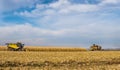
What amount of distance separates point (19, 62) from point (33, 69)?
6.50 meters

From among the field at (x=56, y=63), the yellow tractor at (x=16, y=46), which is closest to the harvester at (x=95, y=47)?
the yellow tractor at (x=16, y=46)

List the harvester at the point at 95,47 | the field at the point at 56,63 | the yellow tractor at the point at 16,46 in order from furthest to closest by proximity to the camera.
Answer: the harvester at the point at 95,47 → the yellow tractor at the point at 16,46 → the field at the point at 56,63

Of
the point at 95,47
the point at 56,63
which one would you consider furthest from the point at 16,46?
the point at 56,63

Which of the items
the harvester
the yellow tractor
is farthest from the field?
the harvester

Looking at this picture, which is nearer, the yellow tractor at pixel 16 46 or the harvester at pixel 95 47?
the yellow tractor at pixel 16 46

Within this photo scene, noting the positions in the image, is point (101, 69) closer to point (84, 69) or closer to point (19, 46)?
point (84, 69)

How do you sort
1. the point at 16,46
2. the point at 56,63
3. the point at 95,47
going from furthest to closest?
the point at 95,47, the point at 16,46, the point at 56,63

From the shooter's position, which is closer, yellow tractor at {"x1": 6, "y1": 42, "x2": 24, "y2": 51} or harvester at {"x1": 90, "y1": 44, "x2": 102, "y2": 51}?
yellow tractor at {"x1": 6, "y1": 42, "x2": 24, "y2": 51}

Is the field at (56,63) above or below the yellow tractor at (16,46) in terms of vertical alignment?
below

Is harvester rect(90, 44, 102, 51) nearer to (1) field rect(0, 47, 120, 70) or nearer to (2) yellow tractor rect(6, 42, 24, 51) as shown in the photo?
(2) yellow tractor rect(6, 42, 24, 51)

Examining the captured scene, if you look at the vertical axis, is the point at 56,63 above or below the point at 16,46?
below

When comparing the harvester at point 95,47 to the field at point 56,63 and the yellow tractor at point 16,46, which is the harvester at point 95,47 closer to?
the yellow tractor at point 16,46

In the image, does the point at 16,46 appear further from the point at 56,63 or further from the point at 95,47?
the point at 56,63

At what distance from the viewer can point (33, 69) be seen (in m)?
25.7
